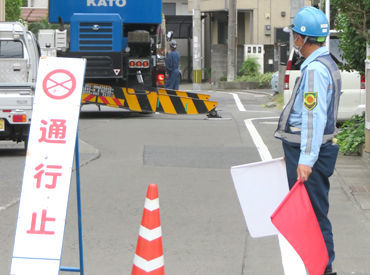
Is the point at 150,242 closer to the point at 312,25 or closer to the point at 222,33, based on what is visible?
the point at 312,25

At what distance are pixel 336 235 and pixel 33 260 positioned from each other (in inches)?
135

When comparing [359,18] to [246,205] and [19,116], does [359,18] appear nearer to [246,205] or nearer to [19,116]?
[19,116]

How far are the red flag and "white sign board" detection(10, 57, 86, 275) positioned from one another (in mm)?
1435

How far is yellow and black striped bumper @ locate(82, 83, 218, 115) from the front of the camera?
21297mm

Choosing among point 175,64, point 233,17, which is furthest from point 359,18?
point 233,17

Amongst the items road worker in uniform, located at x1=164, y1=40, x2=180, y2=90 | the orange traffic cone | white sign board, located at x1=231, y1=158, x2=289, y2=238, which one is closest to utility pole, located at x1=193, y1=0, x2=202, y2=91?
road worker in uniform, located at x1=164, y1=40, x2=180, y2=90

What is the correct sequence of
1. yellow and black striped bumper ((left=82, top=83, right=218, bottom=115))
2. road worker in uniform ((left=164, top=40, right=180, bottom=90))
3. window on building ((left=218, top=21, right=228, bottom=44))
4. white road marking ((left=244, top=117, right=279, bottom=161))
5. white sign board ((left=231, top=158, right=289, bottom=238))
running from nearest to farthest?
white sign board ((left=231, top=158, right=289, bottom=238)) < white road marking ((left=244, top=117, right=279, bottom=161)) < yellow and black striped bumper ((left=82, top=83, right=218, bottom=115)) < road worker in uniform ((left=164, top=40, right=180, bottom=90)) < window on building ((left=218, top=21, right=228, bottom=44))

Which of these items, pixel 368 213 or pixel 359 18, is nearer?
pixel 368 213

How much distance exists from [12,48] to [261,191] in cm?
1006

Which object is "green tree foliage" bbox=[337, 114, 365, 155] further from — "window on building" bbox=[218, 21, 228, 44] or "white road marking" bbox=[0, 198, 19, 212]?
"window on building" bbox=[218, 21, 228, 44]

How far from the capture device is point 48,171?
5.85 metres

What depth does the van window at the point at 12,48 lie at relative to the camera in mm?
15672

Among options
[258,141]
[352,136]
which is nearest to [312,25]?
[352,136]

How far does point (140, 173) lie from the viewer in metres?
12.2
